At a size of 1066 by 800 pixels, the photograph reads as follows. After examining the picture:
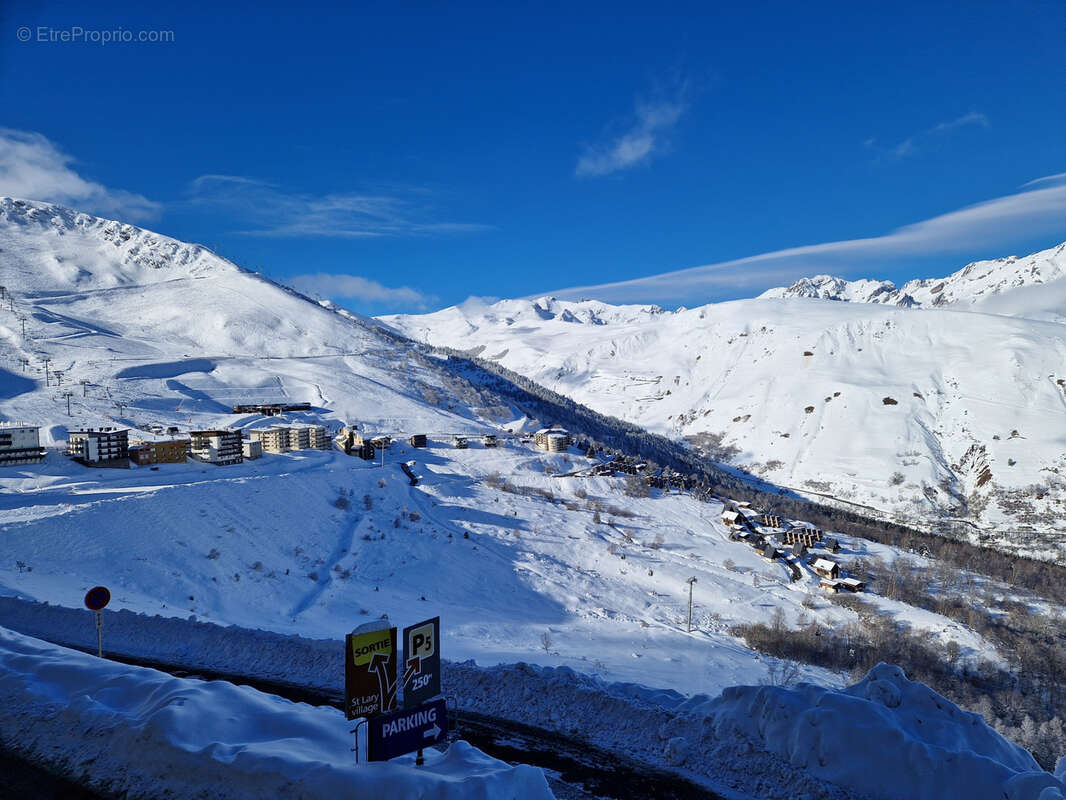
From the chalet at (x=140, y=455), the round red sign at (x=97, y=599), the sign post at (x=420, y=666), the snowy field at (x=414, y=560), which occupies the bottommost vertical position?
the snowy field at (x=414, y=560)

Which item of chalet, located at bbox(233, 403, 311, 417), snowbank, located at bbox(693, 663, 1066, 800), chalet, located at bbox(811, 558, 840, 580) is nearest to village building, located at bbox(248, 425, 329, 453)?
chalet, located at bbox(233, 403, 311, 417)

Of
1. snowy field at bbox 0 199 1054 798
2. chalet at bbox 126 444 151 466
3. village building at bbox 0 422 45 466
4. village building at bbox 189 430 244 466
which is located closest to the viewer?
snowy field at bbox 0 199 1054 798

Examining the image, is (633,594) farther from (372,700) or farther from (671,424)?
(671,424)

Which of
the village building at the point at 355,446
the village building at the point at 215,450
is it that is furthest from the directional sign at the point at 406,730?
the village building at the point at 355,446

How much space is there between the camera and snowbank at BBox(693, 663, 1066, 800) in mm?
8297

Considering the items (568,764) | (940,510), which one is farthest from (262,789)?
(940,510)

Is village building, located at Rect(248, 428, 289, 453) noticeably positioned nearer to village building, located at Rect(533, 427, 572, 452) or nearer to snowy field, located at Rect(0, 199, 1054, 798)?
snowy field, located at Rect(0, 199, 1054, 798)

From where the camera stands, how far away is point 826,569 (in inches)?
1741

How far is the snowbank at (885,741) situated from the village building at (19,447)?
51521 millimetres

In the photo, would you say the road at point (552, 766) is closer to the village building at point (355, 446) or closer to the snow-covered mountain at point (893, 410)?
the village building at point (355, 446)

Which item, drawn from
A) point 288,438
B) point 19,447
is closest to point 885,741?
point 19,447

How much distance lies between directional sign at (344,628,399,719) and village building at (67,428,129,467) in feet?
158

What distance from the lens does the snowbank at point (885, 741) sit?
27.2 ft

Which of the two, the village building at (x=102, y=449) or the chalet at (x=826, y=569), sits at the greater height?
the village building at (x=102, y=449)
